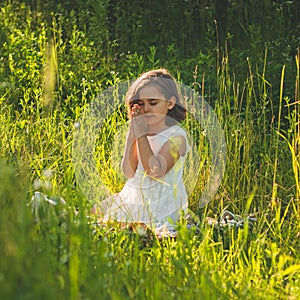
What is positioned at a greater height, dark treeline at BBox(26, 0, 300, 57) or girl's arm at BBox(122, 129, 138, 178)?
dark treeline at BBox(26, 0, 300, 57)

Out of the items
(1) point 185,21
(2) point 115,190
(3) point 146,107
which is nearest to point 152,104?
(3) point 146,107

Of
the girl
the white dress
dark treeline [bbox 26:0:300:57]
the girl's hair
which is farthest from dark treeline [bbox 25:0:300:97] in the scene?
the white dress

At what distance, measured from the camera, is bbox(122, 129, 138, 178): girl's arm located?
3.79 metres

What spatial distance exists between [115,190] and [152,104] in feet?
1.93

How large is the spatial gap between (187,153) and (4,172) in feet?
7.46

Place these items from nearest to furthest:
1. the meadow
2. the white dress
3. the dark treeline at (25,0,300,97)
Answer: the meadow, the white dress, the dark treeline at (25,0,300,97)

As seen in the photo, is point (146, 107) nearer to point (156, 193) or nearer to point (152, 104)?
point (152, 104)

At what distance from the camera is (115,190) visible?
404cm

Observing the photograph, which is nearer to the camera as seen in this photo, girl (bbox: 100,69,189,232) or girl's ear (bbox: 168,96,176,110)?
girl (bbox: 100,69,189,232)

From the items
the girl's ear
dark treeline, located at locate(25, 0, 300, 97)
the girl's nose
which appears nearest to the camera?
the girl's nose

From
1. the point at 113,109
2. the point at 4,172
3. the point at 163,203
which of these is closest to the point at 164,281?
the point at 4,172

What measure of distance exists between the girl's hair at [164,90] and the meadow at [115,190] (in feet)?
0.55

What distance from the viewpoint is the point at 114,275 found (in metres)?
2.35

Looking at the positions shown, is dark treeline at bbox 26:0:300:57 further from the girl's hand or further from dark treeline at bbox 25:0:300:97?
the girl's hand
